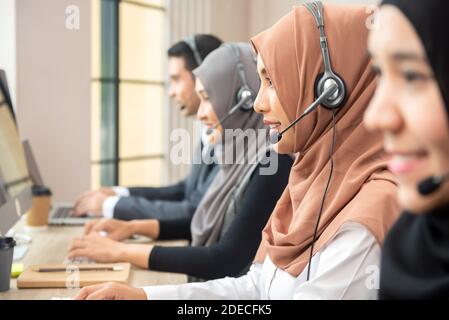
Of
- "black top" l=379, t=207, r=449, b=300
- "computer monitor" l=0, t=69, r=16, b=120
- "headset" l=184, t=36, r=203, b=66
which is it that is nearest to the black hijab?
"black top" l=379, t=207, r=449, b=300

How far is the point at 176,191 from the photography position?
2299 millimetres

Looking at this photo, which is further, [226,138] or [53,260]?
[226,138]

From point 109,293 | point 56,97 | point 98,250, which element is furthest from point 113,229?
point 56,97

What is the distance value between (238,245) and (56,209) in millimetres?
822

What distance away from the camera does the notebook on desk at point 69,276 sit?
1.11 m

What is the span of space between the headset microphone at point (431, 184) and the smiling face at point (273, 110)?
473 mm

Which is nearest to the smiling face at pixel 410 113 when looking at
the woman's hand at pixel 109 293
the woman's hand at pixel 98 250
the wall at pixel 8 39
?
the woman's hand at pixel 109 293

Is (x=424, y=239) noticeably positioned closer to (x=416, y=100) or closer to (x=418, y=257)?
(x=418, y=257)

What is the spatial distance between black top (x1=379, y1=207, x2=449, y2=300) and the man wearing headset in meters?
1.29

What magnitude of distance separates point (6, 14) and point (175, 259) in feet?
3.11

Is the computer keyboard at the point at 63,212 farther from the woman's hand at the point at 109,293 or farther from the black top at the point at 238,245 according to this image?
the woman's hand at the point at 109,293

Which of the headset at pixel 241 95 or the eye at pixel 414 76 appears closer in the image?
the eye at pixel 414 76
